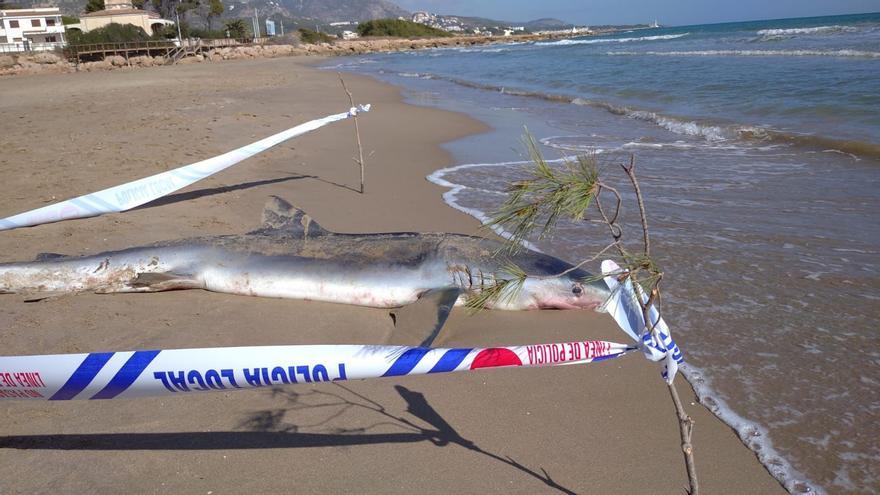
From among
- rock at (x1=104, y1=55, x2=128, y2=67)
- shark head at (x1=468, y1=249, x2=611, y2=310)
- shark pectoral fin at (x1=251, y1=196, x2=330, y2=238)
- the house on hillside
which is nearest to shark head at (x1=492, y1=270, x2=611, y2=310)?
shark head at (x1=468, y1=249, x2=611, y2=310)

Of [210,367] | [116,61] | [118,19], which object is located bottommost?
[210,367]

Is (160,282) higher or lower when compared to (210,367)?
lower

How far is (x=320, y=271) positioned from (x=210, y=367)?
2.81 metres

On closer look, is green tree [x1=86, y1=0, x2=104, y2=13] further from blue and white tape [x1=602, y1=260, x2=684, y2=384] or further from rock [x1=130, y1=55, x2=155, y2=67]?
blue and white tape [x1=602, y1=260, x2=684, y2=384]

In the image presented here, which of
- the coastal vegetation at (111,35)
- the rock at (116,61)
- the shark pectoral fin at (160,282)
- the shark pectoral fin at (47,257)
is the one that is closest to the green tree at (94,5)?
the coastal vegetation at (111,35)

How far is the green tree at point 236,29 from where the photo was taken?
271 ft

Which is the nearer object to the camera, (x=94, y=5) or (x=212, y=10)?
(x=94, y=5)

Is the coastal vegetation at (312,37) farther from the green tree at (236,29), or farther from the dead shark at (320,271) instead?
the dead shark at (320,271)

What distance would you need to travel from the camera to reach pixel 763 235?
6.63m

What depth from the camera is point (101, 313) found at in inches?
195

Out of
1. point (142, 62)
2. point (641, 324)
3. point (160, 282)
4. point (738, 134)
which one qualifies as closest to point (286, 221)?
point (160, 282)

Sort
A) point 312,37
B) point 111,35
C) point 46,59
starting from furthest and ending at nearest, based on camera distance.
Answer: point 312,37
point 111,35
point 46,59

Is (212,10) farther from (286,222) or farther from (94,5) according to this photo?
(286,222)

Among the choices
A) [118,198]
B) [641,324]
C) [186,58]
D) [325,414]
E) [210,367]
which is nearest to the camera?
[210,367]
